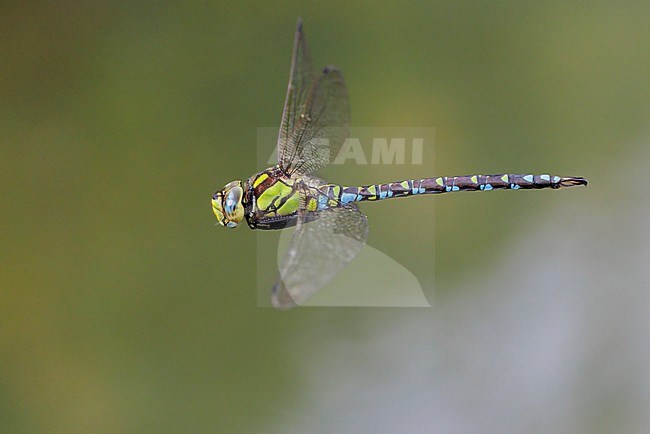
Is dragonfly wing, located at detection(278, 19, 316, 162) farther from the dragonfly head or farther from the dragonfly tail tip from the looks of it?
the dragonfly tail tip

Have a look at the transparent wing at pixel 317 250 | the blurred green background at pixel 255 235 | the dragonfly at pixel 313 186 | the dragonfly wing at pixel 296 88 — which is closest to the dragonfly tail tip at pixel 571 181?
the dragonfly at pixel 313 186

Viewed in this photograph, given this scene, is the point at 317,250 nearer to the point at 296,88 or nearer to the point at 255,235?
the point at 296,88

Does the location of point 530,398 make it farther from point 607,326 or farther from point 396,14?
point 396,14

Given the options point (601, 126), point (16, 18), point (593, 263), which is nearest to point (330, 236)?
point (593, 263)

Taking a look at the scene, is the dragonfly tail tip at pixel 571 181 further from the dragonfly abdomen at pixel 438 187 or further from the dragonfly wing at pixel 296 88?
the dragonfly wing at pixel 296 88

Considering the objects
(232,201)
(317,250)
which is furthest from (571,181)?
(232,201)

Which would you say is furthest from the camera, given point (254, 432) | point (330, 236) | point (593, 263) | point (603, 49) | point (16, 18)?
point (16, 18)
